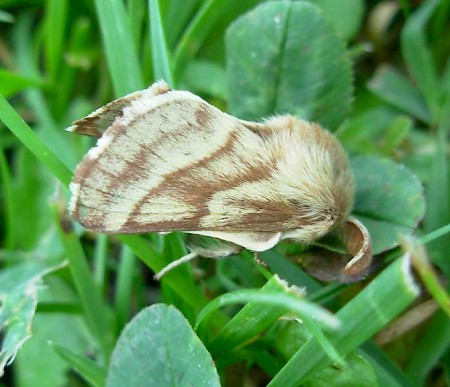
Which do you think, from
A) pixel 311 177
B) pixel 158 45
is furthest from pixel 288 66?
pixel 311 177

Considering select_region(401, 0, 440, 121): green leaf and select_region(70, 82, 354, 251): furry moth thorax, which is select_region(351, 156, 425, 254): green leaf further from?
select_region(401, 0, 440, 121): green leaf

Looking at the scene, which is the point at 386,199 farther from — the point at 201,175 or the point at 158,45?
the point at 158,45

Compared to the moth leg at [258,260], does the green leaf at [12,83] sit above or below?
below

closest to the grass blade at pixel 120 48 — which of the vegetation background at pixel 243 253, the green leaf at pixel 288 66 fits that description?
the vegetation background at pixel 243 253

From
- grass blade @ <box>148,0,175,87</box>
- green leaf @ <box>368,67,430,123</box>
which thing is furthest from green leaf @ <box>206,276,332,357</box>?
green leaf @ <box>368,67,430,123</box>

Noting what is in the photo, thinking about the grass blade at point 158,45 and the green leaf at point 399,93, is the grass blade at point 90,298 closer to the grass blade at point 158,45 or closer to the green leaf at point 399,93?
the grass blade at point 158,45

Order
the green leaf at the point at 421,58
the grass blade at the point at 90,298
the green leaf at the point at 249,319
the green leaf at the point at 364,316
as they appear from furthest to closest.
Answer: the green leaf at the point at 421,58, the grass blade at the point at 90,298, the green leaf at the point at 249,319, the green leaf at the point at 364,316
